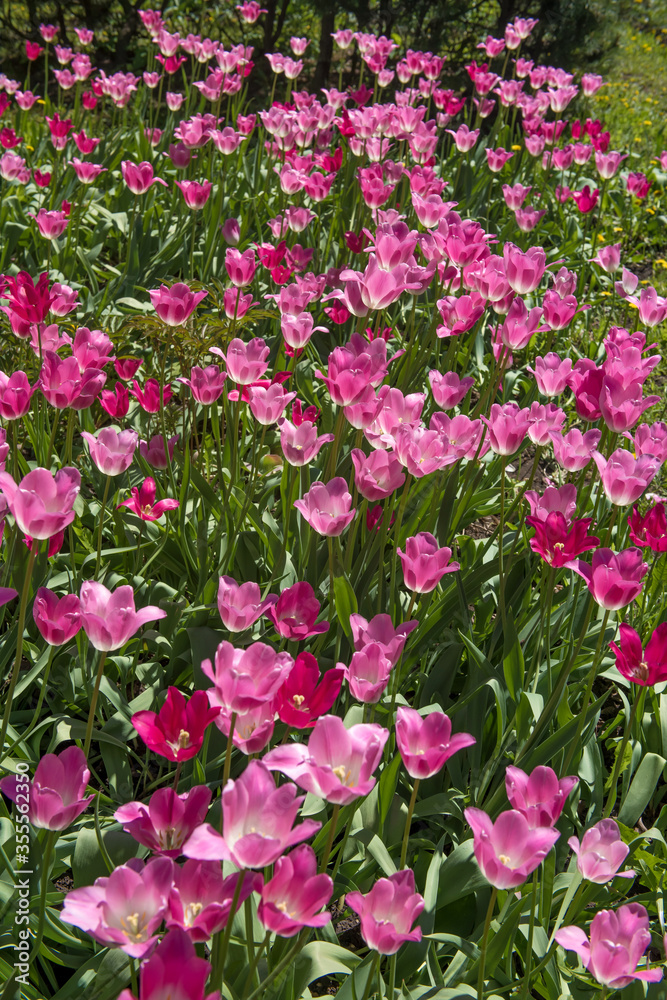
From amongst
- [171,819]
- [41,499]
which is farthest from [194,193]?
[171,819]

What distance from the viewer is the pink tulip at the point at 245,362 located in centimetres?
186

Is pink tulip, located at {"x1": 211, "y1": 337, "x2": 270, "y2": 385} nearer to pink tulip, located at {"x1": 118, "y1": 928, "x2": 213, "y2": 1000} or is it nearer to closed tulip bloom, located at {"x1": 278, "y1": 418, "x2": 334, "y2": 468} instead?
closed tulip bloom, located at {"x1": 278, "y1": 418, "x2": 334, "y2": 468}

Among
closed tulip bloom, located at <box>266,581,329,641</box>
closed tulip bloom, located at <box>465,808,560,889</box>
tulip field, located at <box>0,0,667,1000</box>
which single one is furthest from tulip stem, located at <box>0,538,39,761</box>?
closed tulip bloom, located at <box>465,808,560,889</box>

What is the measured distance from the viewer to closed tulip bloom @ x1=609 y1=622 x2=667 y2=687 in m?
1.29

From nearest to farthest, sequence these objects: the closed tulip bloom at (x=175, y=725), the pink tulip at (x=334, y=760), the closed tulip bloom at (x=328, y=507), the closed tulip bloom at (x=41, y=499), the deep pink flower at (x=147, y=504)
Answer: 1. the pink tulip at (x=334, y=760)
2. the closed tulip bloom at (x=175, y=725)
3. the closed tulip bloom at (x=41, y=499)
4. the closed tulip bloom at (x=328, y=507)
5. the deep pink flower at (x=147, y=504)

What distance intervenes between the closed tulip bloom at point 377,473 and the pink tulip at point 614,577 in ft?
1.16

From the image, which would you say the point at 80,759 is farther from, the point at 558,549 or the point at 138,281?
the point at 138,281

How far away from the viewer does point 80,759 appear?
3.42ft

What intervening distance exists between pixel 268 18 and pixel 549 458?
494cm

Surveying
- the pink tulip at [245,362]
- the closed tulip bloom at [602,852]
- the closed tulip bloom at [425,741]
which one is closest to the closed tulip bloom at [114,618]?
the closed tulip bloom at [425,741]

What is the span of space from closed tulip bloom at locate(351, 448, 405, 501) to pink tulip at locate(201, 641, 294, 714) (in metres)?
0.52

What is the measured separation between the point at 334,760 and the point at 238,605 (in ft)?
1.09

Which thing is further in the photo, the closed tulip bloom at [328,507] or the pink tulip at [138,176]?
the pink tulip at [138,176]

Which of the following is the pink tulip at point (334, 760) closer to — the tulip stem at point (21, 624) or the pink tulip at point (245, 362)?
the tulip stem at point (21, 624)
